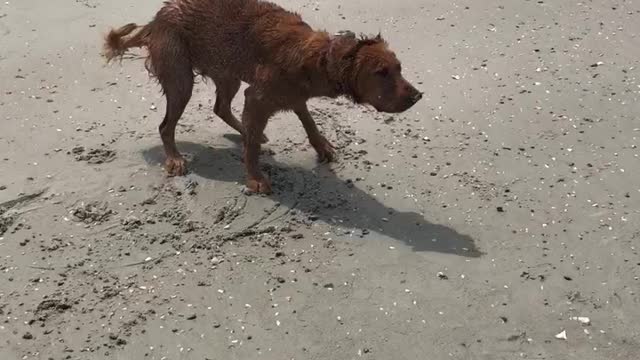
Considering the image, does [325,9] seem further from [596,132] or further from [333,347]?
[333,347]

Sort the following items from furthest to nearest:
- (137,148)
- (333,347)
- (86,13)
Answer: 1. (86,13)
2. (137,148)
3. (333,347)

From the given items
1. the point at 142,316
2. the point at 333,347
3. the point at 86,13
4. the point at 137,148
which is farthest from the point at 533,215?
the point at 86,13

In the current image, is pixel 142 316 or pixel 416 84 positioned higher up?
pixel 416 84

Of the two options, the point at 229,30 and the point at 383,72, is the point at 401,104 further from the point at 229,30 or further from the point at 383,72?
the point at 229,30

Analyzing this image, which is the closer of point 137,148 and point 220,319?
point 220,319

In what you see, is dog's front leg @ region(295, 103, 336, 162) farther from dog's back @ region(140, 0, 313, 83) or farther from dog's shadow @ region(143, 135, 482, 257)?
dog's back @ region(140, 0, 313, 83)

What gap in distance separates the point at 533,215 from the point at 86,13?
5.70 m

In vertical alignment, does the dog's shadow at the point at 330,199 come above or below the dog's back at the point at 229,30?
below

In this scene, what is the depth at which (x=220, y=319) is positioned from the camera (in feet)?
14.7

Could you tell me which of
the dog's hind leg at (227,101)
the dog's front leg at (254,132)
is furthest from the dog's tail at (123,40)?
the dog's front leg at (254,132)

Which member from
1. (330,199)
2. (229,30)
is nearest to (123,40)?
(229,30)

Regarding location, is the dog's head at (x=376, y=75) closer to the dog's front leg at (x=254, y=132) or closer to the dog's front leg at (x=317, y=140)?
the dog's front leg at (x=254, y=132)

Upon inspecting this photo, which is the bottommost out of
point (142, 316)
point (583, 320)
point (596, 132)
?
point (142, 316)

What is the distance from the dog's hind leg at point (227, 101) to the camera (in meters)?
6.05
